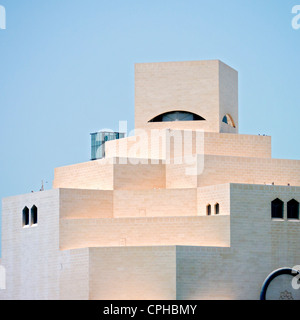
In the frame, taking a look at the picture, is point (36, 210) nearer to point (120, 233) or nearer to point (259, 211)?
point (120, 233)

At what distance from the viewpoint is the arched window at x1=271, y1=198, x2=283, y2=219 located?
4172cm

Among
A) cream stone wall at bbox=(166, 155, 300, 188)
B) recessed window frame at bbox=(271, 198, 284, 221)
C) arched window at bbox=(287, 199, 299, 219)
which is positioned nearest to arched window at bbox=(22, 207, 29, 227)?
cream stone wall at bbox=(166, 155, 300, 188)

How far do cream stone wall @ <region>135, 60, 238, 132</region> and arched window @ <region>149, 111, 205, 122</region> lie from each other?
285 mm

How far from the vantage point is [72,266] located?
4122 centimetres

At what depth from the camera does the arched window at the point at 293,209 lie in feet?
138

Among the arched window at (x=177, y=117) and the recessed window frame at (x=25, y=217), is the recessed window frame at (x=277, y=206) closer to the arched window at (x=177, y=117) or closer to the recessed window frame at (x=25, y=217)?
the arched window at (x=177, y=117)

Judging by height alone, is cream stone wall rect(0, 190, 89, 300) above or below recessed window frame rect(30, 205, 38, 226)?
below

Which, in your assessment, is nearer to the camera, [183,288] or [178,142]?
[183,288]

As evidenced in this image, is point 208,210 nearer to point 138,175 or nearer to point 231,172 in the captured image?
point 231,172

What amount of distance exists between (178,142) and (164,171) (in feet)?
5.30

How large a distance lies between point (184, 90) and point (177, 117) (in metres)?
1.39

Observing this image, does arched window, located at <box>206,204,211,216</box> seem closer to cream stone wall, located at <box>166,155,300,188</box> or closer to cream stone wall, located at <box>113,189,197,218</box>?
cream stone wall, located at <box>113,189,197,218</box>

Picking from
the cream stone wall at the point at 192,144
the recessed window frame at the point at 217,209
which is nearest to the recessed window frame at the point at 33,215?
the cream stone wall at the point at 192,144
